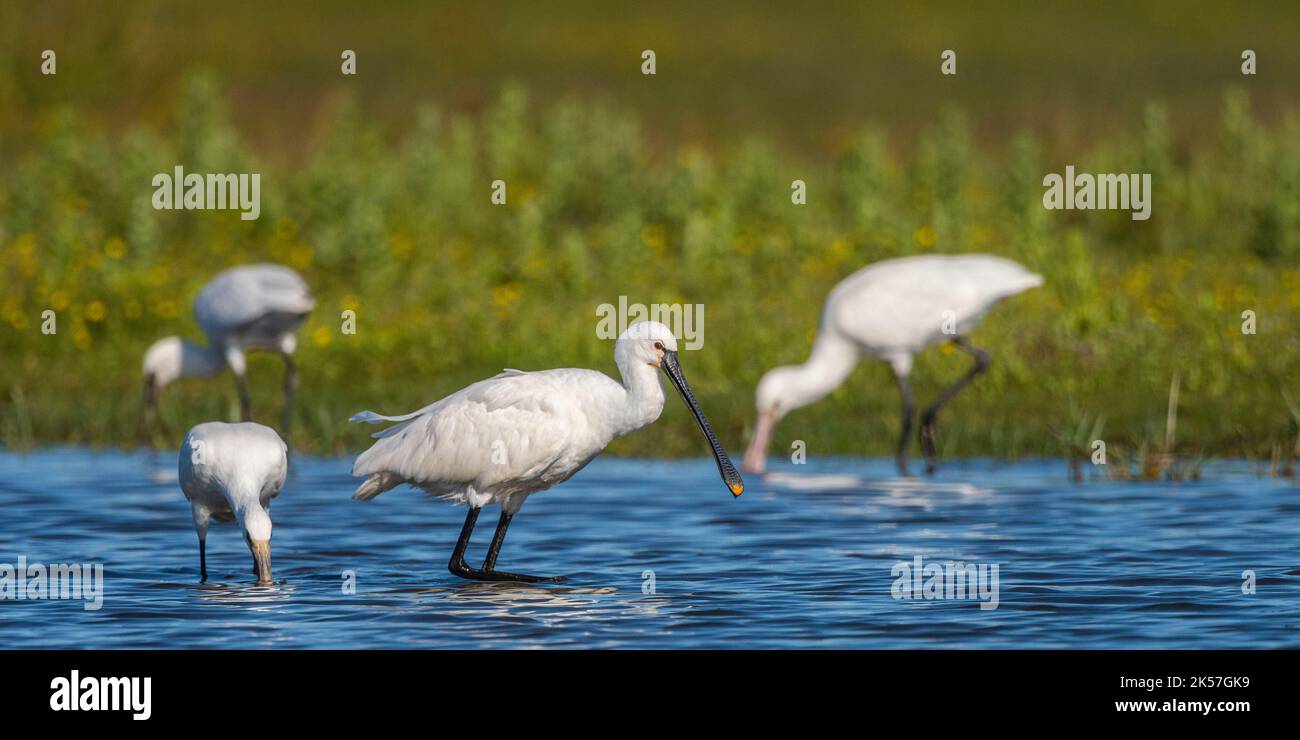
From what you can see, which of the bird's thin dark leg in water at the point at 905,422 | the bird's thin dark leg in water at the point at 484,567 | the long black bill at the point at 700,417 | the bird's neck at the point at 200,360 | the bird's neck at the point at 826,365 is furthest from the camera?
the bird's neck at the point at 200,360

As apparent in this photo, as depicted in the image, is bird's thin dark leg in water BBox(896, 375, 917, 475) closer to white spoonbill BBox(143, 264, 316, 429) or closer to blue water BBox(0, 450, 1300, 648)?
blue water BBox(0, 450, 1300, 648)

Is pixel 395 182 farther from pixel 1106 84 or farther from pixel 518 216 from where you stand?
pixel 1106 84

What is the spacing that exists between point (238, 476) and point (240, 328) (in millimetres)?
5875

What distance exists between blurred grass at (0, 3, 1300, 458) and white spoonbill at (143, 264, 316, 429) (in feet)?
0.93

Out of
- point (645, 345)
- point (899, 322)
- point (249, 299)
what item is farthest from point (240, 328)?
point (645, 345)

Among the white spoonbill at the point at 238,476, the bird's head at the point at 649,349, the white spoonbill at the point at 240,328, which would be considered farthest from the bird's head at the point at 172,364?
the bird's head at the point at 649,349

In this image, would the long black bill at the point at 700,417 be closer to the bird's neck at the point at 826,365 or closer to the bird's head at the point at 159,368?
the bird's neck at the point at 826,365

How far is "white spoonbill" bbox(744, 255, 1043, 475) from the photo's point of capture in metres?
14.9

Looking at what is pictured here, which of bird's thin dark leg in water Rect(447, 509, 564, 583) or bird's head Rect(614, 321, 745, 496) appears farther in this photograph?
bird's thin dark leg in water Rect(447, 509, 564, 583)

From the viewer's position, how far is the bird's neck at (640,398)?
9922 millimetres

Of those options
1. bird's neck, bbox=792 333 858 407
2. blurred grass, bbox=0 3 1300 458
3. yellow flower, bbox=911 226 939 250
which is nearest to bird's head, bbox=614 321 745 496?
blurred grass, bbox=0 3 1300 458

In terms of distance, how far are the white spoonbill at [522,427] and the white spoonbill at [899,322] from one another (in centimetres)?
458
